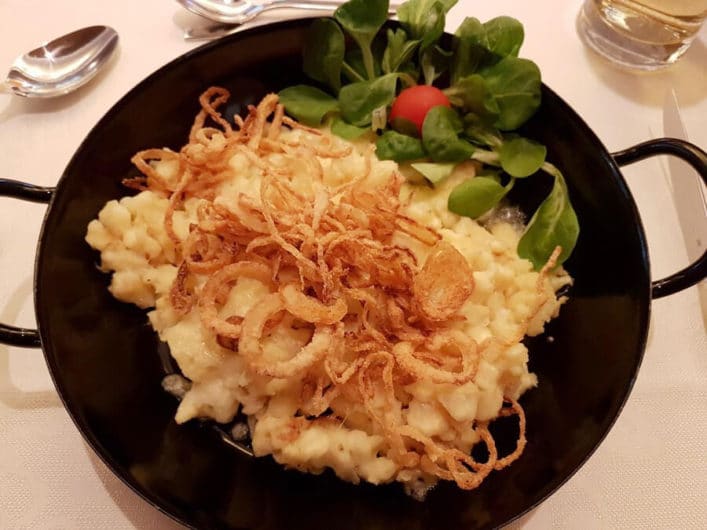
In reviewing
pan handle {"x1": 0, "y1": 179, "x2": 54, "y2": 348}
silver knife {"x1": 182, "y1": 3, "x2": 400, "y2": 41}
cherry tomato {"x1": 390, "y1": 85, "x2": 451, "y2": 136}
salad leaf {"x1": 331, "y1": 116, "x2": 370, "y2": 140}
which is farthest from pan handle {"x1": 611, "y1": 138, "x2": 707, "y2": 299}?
pan handle {"x1": 0, "y1": 179, "x2": 54, "y2": 348}

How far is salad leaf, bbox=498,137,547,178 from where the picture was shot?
1137 mm

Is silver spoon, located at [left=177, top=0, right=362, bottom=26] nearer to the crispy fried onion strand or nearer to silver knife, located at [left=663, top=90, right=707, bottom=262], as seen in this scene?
the crispy fried onion strand

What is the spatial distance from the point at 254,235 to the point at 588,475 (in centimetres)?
70

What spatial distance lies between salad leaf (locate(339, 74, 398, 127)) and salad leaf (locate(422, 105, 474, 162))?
0.31 feet

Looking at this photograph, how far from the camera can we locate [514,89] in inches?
45.3

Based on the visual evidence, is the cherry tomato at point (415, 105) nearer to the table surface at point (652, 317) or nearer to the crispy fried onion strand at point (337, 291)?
the crispy fried onion strand at point (337, 291)

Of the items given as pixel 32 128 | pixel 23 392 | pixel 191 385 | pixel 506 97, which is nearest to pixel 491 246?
pixel 506 97

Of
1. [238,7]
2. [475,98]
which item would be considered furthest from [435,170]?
[238,7]

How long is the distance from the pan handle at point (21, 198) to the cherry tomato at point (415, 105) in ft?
2.12

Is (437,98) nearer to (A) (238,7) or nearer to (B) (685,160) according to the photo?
(B) (685,160)

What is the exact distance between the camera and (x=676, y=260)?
1.23 metres

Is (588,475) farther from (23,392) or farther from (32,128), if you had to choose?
(32,128)

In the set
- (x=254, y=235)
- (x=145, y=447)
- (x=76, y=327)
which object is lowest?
(x=145, y=447)

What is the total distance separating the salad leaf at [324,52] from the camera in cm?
119
